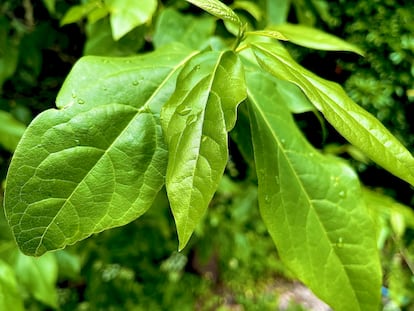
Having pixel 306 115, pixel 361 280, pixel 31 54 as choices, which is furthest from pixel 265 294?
pixel 361 280

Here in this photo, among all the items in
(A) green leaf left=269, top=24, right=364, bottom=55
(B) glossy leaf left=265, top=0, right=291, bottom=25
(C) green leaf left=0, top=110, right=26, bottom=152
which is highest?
(A) green leaf left=269, top=24, right=364, bottom=55

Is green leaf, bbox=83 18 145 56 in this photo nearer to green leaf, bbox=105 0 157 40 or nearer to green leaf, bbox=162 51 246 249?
green leaf, bbox=105 0 157 40

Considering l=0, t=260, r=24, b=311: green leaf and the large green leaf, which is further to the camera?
l=0, t=260, r=24, b=311: green leaf

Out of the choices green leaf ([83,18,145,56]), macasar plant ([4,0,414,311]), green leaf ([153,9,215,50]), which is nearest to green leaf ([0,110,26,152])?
green leaf ([83,18,145,56])

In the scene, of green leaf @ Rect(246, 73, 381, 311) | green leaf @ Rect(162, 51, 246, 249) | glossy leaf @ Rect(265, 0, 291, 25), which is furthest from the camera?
glossy leaf @ Rect(265, 0, 291, 25)

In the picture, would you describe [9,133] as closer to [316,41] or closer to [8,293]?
[8,293]

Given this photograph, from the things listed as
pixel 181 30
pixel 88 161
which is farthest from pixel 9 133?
pixel 88 161

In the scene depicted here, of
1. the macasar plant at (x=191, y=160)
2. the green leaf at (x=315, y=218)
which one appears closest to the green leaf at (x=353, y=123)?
the macasar plant at (x=191, y=160)
